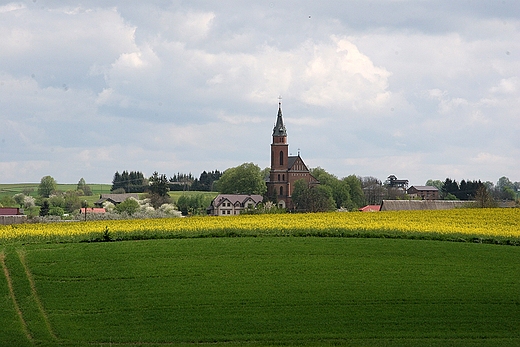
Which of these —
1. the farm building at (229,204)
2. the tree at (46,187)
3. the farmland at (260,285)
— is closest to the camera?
the farmland at (260,285)

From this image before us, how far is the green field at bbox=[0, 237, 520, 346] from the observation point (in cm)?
2658

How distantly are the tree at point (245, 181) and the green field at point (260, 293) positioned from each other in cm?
11103

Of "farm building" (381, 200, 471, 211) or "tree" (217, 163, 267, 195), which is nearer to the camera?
"farm building" (381, 200, 471, 211)

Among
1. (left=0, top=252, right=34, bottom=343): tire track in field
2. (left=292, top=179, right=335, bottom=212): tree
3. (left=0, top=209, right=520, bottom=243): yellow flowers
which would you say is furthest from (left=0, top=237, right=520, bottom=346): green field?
(left=292, top=179, right=335, bottom=212): tree

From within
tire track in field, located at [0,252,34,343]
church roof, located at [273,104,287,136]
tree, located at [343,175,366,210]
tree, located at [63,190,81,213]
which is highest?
church roof, located at [273,104,287,136]

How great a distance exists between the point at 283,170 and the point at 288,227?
115 metres

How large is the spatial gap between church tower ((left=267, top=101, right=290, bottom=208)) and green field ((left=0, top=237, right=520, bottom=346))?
11779cm

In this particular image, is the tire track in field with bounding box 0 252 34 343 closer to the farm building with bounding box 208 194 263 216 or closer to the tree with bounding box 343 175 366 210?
the farm building with bounding box 208 194 263 216

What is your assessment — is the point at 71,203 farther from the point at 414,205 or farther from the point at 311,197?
the point at 414,205

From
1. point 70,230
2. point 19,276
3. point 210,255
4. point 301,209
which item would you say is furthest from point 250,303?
point 301,209

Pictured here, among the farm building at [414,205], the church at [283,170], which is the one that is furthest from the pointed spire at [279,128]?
the farm building at [414,205]

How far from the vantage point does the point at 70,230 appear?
45594 mm

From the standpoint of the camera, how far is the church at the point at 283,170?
160m

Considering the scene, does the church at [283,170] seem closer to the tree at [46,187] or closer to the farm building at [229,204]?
the farm building at [229,204]
